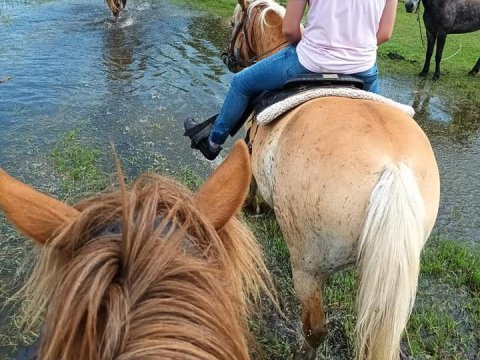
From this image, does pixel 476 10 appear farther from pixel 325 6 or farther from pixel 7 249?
pixel 7 249

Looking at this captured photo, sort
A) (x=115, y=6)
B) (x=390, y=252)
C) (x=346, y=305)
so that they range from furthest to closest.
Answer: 1. (x=115, y=6)
2. (x=346, y=305)
3. (x=390, y=252)

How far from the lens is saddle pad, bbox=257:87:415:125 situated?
2.66 meters

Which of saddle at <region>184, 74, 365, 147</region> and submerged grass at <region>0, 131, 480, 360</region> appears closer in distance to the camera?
saddle at <region>184, 74, 365, 147</region>

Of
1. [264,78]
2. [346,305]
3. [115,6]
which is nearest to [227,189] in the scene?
[264,78]

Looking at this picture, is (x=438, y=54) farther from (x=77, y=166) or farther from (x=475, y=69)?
(x=77, y=166)

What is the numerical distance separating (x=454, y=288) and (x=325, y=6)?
8.18ft

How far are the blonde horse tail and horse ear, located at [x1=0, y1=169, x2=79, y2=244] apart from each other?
1.33 metres

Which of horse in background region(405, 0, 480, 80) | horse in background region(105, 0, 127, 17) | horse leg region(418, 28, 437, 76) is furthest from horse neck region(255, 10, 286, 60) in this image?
horse in background region(105, 0, 127, 17)

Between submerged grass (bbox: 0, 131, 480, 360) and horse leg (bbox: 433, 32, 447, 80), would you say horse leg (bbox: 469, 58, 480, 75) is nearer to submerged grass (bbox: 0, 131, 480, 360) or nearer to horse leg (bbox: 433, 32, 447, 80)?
horse leg (bbox: 433, 32, 447, 80)

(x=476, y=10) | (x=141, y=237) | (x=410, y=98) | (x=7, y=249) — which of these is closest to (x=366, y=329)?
(x=141, y=237)

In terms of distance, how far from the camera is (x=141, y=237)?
3.26 feet

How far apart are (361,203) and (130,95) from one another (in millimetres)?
5252

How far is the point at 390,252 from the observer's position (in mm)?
2018

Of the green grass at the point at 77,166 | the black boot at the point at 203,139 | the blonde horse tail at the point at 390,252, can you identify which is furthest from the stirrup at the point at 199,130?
the blonde horse tail at the point at 390,252
